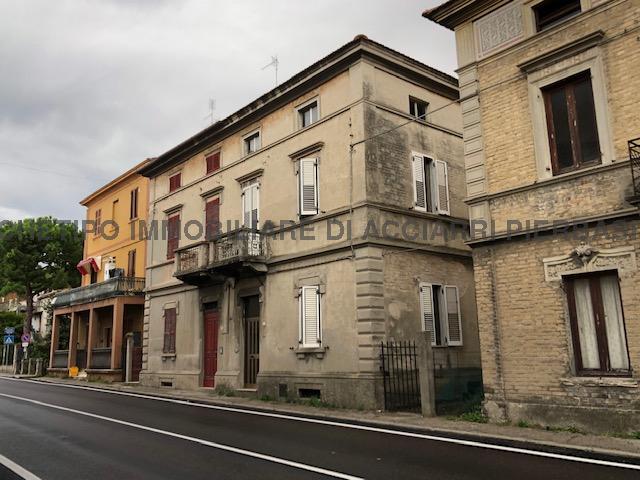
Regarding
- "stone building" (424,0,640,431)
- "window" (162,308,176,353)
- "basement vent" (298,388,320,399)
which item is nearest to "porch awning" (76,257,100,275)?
"window" (162,308,176,353)

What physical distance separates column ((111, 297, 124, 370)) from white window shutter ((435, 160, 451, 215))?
56.5 feet

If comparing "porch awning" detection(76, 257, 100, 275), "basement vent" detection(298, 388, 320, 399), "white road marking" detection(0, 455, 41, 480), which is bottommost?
"white road marking" detection(0, 455, 41, 480)

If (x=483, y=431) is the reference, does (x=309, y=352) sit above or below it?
above

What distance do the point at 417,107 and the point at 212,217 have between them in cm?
854

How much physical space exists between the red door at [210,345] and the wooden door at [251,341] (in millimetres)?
1806

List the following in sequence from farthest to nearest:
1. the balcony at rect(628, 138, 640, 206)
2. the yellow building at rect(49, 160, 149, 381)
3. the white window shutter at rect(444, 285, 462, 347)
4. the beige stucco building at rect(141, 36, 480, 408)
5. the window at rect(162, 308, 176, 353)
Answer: the yellow building at rect(49, 160, 149, 381) → the window at rect(162, 308, 176, 353) → the white window shutter at rect(444, 285, 462, 347) → the beige stucco building at rect(141, 36, 480, 408) → the balcony at rect(628, 138, 640, 206)

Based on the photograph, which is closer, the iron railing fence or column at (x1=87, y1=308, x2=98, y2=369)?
the iron railing fence

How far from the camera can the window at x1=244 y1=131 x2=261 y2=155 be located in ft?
63.5

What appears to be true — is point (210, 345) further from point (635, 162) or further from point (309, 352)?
point (635, 162)

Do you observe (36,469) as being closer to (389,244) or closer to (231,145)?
(389,244)

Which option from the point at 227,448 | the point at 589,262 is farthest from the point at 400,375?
the point at 227,448

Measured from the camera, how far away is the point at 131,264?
2816 cm

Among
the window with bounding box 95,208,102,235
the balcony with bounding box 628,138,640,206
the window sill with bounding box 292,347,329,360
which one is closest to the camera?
the balcony with bounding box 628,138,640,206

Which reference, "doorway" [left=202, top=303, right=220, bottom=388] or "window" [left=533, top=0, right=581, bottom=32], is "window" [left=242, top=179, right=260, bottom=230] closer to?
"doorway" [left=202, top=303, right=220, bottom=388]
